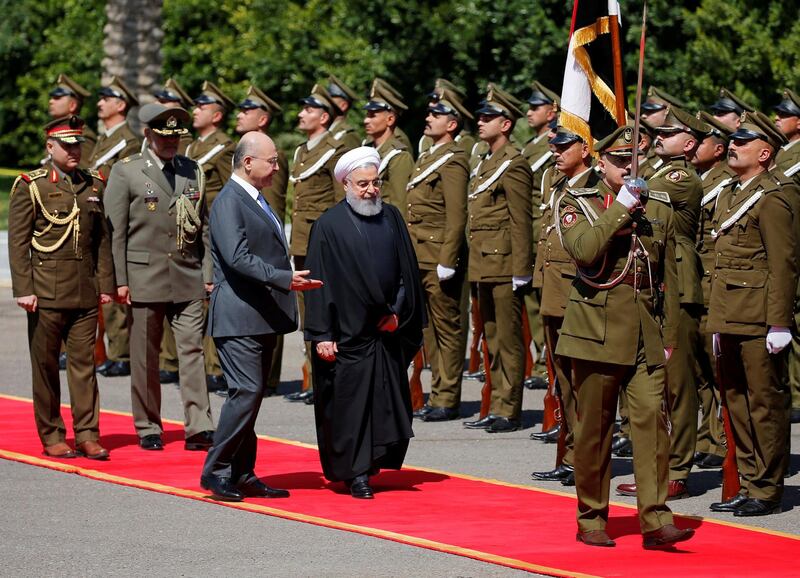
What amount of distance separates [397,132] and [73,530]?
612 cm

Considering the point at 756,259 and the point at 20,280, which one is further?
the point at 20,280

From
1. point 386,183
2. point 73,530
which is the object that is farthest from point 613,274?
Result: point 386,183

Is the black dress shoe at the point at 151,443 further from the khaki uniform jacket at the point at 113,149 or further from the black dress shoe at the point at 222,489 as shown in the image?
the khaki uniform jacket at the point at 113,149

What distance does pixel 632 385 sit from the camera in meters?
8.63

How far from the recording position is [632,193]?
825cm

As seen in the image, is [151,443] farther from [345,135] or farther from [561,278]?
[345,135]

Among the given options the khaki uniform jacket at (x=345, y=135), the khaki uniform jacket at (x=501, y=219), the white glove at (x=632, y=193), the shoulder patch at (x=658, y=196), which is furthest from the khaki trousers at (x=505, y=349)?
the white glove at (x=632, y=193)

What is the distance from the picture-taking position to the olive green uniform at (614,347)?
28.0 feet

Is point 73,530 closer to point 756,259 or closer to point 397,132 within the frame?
point 756,259

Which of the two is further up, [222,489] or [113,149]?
[113,149]

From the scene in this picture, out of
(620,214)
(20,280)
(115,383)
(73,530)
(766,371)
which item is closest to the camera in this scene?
(620,214)

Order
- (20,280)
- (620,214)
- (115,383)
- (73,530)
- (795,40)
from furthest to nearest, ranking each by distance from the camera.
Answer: (795,40) < (115,383) < (20,280) < (73,530) < (620,214)

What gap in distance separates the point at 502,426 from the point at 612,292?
417cm

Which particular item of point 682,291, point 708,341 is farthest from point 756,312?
point 708,341
